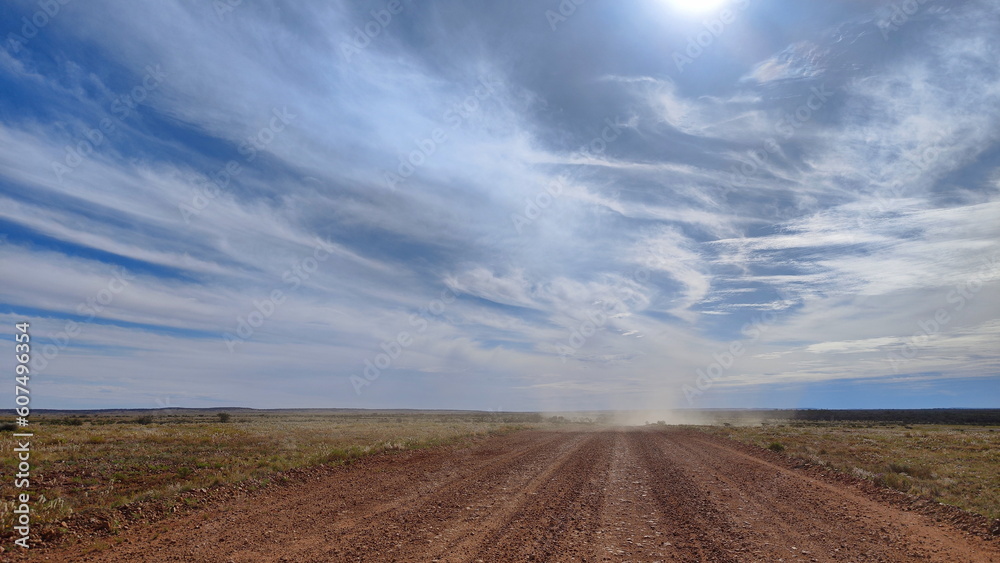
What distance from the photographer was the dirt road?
7.72m

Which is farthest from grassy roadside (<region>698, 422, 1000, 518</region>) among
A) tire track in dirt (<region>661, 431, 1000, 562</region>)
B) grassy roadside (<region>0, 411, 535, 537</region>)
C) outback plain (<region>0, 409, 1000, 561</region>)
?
grassy roadside (<region>0, 411, 535, 537</region>)

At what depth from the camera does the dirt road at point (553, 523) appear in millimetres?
A: 7719

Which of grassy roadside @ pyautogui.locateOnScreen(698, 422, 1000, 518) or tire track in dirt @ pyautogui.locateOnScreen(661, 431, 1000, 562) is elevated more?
tire track in dirt @ pyautogui.locateOnScreen(661, 431, 1000, 562)

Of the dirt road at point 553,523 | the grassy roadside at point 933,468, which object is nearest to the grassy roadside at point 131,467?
the dirt road at point 553,523

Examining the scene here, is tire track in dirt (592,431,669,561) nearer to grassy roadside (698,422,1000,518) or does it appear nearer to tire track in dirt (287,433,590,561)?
tire track in dirt (287,433,590,561)

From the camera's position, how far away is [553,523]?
9438mm

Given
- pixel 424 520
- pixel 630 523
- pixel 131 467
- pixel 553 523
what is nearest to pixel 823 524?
pixel 630 523

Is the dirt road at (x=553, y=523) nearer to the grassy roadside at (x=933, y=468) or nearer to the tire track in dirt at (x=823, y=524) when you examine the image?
the tire track in dirt at (x=823, y=524)

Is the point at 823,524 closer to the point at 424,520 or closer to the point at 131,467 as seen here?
the point at 424,520

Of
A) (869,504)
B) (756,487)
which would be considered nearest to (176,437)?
(756,487)

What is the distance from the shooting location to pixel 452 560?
24.0 ft

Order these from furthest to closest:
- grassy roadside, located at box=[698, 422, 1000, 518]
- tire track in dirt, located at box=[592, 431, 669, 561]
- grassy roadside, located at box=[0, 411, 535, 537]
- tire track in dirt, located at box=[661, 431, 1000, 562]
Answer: grassy roadside, located at box=[698, 422, 1000, 518]
grassy roadside, located at box=[0, 411, 535, 537]
tire track in dirt, located at box=[661, 431, 1000, 562]
tire track in dirt, located at box=[592, 431, 669, 561]

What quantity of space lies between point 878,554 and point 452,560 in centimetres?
673

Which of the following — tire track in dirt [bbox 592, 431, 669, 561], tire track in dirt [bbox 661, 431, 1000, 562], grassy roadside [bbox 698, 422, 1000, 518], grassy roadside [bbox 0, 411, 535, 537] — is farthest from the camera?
grassy roadside [bbox 698, 422, 1000, 518]
